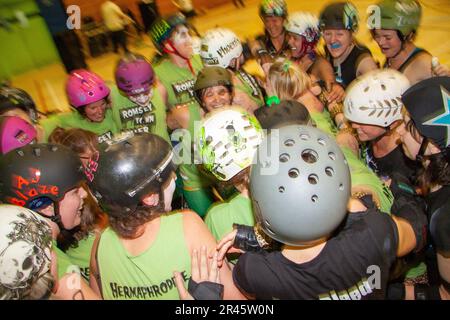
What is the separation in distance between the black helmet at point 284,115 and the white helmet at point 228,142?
27cm

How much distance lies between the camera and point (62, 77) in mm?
9875

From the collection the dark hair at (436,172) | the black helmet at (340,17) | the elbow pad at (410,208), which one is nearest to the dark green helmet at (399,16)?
the black helmet at (340,17)

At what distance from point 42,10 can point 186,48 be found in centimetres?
783

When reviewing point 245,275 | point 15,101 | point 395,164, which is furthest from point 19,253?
point 395,164

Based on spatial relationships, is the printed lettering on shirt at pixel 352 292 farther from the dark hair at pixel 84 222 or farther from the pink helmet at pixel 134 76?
the pink helmet at pixel 134 76

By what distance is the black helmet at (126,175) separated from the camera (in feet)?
5.51

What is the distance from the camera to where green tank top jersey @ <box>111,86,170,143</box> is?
3.64 metres

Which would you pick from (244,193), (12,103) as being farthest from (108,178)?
(12,103)

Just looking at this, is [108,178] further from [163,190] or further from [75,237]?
[75,237]

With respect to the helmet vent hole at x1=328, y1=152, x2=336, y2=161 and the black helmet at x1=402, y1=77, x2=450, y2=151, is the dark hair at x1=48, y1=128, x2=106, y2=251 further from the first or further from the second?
the black helmet at x1=402, y1=77, x2=450, y2=151

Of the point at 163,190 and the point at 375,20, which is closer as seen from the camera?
the point at 163,190

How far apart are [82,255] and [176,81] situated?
2481 millimetres

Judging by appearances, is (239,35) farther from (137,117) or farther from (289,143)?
(289,143)

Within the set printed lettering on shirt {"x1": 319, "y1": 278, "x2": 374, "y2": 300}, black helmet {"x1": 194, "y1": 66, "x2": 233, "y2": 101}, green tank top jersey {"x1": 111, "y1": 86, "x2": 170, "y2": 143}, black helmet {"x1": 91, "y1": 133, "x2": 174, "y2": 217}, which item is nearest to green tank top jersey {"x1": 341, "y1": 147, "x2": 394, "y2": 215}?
printed lettering on shirt {"x1": 319, "y1": 278, "x2": 374, "y2": 300}
